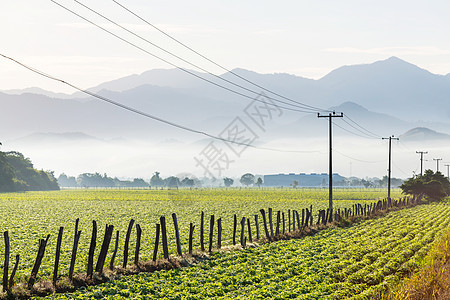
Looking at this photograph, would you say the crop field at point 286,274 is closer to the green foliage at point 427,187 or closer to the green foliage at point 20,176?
the green foliage at point 427,187

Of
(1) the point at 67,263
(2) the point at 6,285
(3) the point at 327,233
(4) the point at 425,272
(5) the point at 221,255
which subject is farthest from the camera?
(3) the point at 327,233

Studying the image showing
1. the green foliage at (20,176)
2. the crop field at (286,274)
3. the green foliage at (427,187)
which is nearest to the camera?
the crop field at (286,274)

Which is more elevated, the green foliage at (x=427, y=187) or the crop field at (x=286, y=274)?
the green foliage at (x=427, y=187)

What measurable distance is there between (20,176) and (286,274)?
149178 millimetres

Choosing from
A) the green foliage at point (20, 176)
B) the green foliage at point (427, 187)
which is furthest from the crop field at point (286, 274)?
the green foliage at point (20, 176)

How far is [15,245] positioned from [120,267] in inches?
397

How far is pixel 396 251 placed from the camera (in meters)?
25.5

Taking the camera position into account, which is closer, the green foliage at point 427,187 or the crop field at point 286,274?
the crop field at point 286,274

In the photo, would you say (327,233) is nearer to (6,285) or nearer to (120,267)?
(120,267)

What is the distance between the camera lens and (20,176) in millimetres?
155000

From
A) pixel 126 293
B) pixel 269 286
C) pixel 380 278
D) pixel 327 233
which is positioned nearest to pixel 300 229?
pixel 327 233

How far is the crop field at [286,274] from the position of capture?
1642 cm

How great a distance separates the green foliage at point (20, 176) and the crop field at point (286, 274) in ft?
384

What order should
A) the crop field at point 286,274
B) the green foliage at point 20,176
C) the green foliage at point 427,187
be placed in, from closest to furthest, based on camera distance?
the crop field at point 286,274
the green foliage at point 427,187
the green foliage at point 20,176
